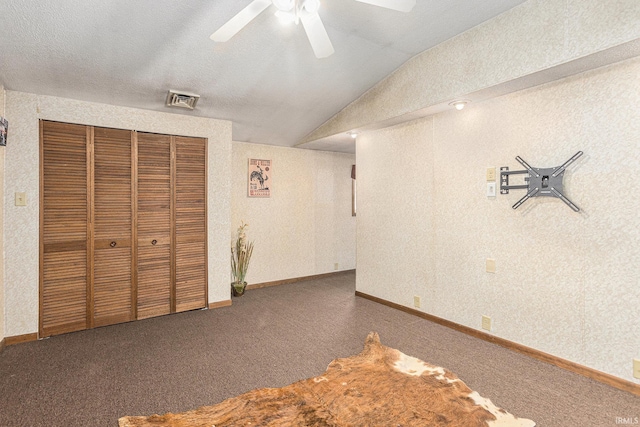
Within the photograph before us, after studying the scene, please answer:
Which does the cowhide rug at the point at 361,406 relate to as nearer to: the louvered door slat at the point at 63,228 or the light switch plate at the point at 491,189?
the light switch plate at the point at 491,189

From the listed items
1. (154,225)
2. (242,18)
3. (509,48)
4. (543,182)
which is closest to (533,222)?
(543,182)

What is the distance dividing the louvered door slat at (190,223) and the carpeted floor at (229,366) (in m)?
0.28

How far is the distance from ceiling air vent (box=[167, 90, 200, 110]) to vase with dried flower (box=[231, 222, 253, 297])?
200cm

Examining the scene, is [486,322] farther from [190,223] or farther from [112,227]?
[112,227]

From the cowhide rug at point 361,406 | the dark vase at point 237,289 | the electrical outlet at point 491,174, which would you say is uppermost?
the electrical outlet at point 491,174

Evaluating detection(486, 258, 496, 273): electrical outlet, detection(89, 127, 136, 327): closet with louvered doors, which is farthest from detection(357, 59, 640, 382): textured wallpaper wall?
detection(89, 127, 136, 327): closet with louvered doors

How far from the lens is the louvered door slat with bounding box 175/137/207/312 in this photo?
12.8 feet

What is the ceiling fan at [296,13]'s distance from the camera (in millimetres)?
1835

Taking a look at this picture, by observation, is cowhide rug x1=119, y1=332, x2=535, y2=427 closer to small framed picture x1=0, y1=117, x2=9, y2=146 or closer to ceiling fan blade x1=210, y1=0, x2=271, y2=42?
ceiling fan blade x1=210, y1=0, x2=271, y2=42

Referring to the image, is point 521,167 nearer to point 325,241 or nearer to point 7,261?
point 325,241

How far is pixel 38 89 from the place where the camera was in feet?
9.97

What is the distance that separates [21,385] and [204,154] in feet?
8.89

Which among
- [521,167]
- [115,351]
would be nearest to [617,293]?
[521,167]

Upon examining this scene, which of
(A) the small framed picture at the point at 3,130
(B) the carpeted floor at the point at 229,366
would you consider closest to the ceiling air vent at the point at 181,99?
(A) the small framed picture at the point at 3,130
